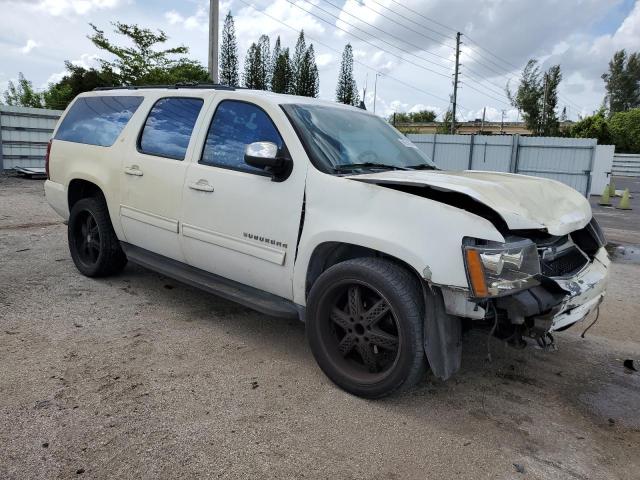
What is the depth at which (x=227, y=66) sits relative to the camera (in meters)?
52.2

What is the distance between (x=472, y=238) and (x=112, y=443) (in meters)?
2.11

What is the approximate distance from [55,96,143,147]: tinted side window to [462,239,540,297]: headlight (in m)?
3.48

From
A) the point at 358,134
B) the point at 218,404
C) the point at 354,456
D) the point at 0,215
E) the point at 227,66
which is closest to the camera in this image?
the point at 354,456

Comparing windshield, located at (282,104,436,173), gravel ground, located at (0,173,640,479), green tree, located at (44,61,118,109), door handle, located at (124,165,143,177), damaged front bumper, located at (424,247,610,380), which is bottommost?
gravel ground, located at (0,173,640,479)

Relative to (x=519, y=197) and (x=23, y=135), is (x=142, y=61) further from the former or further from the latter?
(x=519, y=197)

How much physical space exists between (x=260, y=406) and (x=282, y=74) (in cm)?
5717

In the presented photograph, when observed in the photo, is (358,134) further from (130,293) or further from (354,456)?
(130,293)

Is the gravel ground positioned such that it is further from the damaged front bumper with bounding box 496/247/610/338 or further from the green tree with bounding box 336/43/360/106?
the green tree with bounding box 336/43/360/106

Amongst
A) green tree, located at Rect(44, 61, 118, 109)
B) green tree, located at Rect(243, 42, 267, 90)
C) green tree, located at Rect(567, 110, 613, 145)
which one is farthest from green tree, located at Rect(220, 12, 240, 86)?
green tree, located at Rect(567, 110, 613, 145)

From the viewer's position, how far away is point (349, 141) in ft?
12.4

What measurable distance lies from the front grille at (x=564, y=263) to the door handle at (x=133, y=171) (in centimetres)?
325

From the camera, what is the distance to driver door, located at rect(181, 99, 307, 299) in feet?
11.3

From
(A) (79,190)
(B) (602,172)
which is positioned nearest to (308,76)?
(B) (602,172)

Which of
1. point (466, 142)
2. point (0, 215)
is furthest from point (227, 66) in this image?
point (0, 215)
